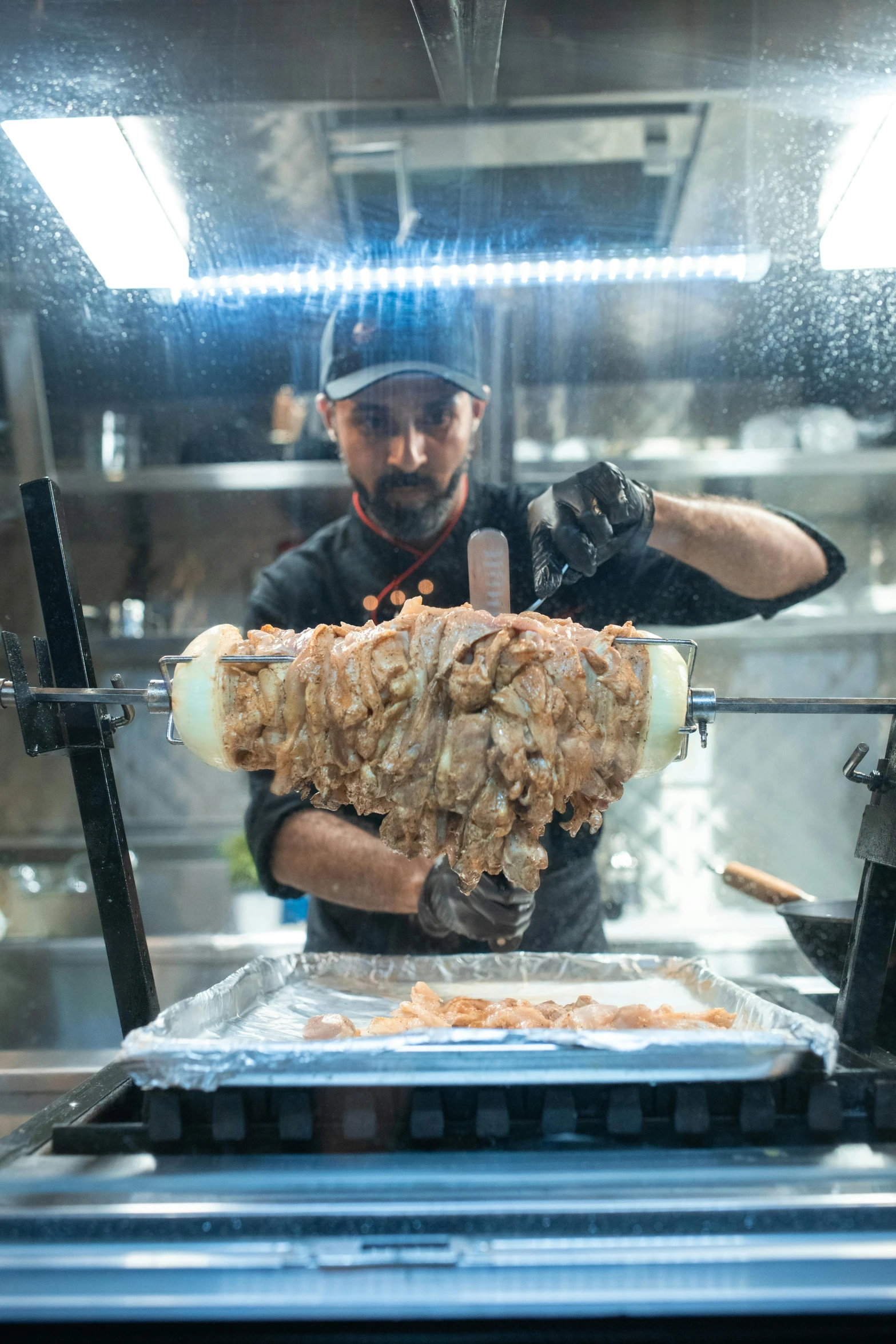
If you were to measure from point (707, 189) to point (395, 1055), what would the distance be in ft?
A: 6.51

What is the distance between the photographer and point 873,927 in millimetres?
1349

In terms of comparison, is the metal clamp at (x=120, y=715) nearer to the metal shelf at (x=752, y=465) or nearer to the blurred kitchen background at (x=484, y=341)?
the blurred kitchen background at (x=484, y=341)

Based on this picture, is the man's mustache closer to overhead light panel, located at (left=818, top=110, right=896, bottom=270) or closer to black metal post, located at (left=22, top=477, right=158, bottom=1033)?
black metal post, located at (left=22, top=477, right=158, bottom=1033)

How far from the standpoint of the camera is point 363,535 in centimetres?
210

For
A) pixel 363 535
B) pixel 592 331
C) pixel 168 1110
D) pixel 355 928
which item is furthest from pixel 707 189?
Answer: pixel 168 1110

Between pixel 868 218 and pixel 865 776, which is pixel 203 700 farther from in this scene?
pixel 868 218

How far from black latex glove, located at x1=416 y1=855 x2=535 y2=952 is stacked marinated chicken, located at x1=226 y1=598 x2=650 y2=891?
0.81 ft

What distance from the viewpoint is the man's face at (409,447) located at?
1970 millimetres

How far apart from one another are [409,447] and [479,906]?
1.05 meters

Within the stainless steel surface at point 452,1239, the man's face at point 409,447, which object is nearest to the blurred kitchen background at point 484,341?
the man's face at point 409,447

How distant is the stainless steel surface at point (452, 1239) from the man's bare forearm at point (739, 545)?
4.09ft

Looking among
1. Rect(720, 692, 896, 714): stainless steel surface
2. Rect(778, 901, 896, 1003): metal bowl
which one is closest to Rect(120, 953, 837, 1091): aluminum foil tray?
Rect(778, 901, 896, 1003): metal bowl

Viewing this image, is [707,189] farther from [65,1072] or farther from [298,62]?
[65,1072]

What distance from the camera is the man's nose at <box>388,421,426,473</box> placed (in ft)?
6.53
